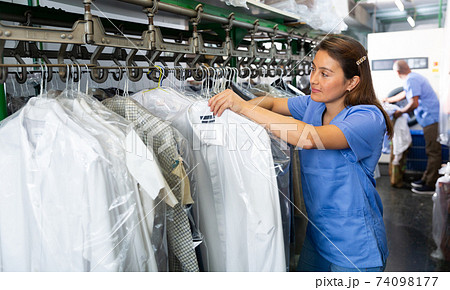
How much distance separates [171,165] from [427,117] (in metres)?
3.58

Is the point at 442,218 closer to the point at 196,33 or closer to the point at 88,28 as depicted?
the point at 196,33

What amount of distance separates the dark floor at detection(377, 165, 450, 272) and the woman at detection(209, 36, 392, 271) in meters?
1.26

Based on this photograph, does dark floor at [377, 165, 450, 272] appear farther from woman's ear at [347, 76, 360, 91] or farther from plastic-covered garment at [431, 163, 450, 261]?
woman's ear at [347, 76, 360, 91]

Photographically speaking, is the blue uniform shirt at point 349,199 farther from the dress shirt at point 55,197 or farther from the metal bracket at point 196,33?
the dress shirt at point 55,197

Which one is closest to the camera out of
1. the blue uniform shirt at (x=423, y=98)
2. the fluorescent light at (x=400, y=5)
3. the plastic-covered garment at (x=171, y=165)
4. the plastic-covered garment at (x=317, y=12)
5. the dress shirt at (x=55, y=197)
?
the dress shirt at (x=55, y=197)

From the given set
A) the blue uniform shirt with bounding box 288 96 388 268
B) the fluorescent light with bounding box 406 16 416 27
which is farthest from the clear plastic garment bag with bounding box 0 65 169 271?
the fluorescent light with bounding box 406 16 416 27

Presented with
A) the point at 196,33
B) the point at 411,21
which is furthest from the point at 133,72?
the point at 411,21

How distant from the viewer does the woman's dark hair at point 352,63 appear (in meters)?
1.21

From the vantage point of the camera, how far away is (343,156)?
4.05 feet

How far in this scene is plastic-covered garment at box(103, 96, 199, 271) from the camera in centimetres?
101

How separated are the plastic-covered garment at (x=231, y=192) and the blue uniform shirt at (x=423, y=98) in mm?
3375

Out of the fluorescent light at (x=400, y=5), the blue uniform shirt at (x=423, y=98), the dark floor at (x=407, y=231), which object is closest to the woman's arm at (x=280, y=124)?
the dark floor at (x=407, y=231)

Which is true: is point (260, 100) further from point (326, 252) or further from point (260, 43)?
point (260, 43)
